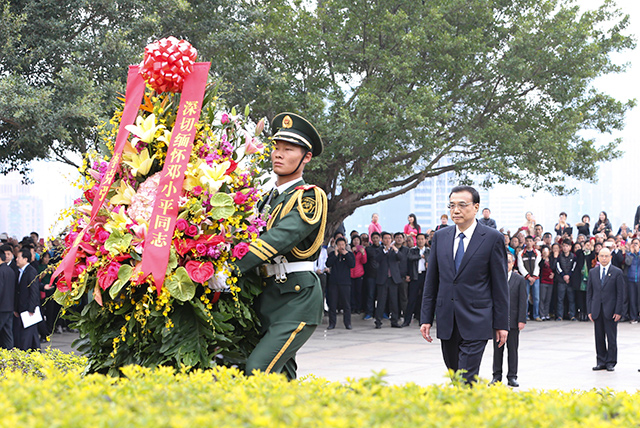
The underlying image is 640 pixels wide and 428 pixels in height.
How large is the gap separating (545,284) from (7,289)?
11.8 meters

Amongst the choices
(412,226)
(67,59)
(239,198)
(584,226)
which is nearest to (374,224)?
(412,226)

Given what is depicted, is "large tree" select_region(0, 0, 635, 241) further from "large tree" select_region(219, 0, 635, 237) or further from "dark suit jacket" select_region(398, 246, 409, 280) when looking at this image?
"dark suit jacket" select_region(398, 246, 409, 280)

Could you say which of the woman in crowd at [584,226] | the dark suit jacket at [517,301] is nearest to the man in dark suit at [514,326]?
the dark suit jacket at [517,301]

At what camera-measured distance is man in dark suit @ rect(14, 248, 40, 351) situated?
392 inches

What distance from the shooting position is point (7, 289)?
9820mm

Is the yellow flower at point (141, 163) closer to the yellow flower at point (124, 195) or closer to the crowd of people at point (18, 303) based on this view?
the yellow flower at point (124, 195)

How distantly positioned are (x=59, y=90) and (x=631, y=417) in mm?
10762

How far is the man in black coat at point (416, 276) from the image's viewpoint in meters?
15.3

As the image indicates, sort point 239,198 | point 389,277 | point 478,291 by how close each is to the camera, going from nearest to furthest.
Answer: point 239,198
point 478,291
point 389,277

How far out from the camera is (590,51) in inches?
631

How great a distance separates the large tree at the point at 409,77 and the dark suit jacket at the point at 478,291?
9.16m

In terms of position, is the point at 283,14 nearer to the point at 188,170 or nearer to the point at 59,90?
the point at 59,90

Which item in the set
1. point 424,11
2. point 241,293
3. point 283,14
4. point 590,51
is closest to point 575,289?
point 590,51

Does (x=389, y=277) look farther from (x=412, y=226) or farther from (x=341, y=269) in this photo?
(x=412, y=226)
